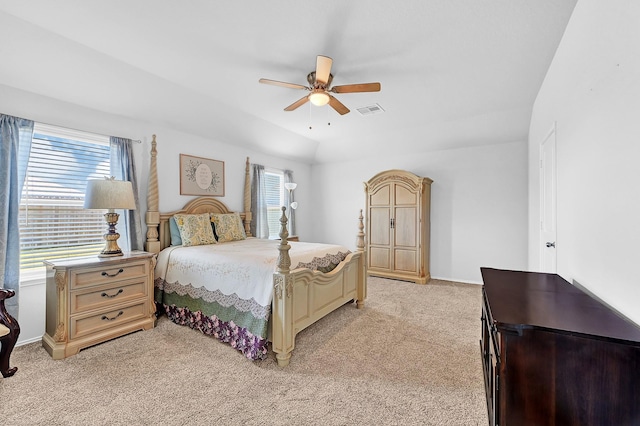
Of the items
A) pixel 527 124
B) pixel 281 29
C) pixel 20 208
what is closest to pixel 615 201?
pixel 281 29

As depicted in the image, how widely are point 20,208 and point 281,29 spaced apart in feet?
9.64

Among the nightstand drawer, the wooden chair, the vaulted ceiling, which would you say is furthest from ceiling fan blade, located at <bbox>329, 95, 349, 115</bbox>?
the wooden chair

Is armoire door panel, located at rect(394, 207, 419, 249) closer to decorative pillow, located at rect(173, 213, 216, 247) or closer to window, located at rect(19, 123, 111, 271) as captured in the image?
decorative pillow, located at rect(173, 213, 216, 247)

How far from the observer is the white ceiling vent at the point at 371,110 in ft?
12.3

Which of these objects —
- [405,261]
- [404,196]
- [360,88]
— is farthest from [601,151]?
[405,261]

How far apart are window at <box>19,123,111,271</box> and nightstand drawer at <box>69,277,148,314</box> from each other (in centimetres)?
75

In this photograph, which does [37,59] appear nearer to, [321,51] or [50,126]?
[50,126]

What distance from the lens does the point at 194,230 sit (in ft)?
11.7

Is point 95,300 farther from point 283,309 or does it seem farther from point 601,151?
point 601,151

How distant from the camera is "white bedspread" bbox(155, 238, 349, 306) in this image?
7.89ft

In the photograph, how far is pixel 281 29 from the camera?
2.15 metres

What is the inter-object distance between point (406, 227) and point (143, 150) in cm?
418

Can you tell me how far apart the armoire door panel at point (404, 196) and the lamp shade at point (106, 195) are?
397 centimetres

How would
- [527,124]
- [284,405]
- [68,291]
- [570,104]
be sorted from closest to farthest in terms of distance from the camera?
1. [284,405]
2. [570,104]
3. [68,291]
4. [527,124]
